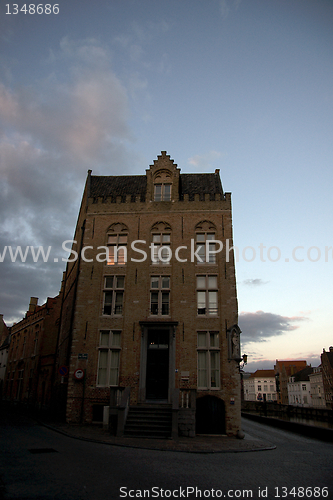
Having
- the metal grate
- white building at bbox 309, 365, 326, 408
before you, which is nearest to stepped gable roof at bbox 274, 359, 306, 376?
white building at bbox 309, 365, 326, 408

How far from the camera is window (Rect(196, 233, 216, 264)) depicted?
21125 mm

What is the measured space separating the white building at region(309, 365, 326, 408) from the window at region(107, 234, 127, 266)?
8396cm

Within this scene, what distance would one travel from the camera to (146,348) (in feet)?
63.6

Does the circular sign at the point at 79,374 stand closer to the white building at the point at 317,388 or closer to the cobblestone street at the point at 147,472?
the cobblestone street at the point at 147,472


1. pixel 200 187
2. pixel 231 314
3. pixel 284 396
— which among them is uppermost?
pixel 200 187

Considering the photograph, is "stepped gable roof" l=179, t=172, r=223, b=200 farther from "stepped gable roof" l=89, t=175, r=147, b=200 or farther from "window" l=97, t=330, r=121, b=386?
"window" l=97, t=330, r=121, b=386

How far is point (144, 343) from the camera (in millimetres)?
19391

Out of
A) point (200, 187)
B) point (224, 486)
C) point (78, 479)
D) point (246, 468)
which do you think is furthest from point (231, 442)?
point (200, 187)

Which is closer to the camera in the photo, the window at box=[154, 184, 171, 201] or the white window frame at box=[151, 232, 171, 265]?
the white window frame at box=[151, 232, 171, 265]

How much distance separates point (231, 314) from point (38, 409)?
19489mm

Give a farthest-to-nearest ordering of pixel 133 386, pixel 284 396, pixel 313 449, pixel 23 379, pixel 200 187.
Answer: pixel 284 396 < pixel 23 379 < pixel 200 187 < pixel 133 386 < pixel 313 449

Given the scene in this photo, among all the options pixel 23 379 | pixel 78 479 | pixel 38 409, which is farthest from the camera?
pixel 23 379

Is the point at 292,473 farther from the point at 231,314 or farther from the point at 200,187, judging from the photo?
the point at 200,187

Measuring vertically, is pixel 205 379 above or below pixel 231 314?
below
